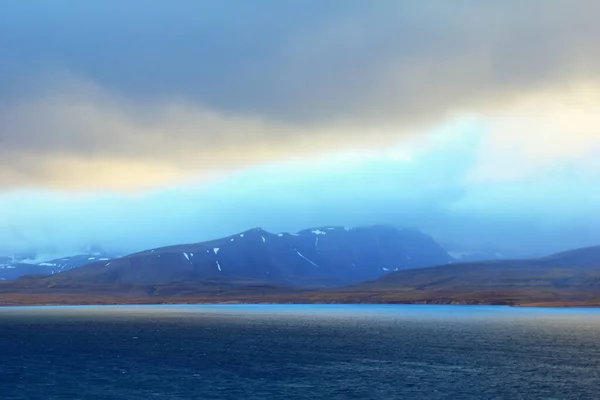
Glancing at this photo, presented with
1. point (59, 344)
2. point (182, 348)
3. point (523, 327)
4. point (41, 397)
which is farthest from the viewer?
point (523, 327)

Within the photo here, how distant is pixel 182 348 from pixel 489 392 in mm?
70235

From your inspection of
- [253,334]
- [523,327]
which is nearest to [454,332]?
[523,327]

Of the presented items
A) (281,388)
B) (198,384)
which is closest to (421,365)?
(281,388)

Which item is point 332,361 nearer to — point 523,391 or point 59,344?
point 523,391

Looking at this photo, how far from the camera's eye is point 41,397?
68125 millimetres

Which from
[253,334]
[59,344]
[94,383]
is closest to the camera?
[94,383]

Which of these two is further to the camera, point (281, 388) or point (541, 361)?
point (541, 361)

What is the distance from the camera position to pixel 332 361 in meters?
98.8

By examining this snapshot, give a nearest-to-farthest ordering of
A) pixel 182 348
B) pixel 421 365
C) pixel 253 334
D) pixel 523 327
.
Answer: pixel 421 365 < pixel 182 348 < pixel 253 334 < pixel 523 327

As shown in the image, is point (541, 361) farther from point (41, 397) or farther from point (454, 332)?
point (41, 397)

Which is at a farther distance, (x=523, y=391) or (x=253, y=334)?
(x=253, y=334)

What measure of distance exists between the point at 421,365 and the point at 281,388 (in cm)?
3019

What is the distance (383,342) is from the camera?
132250 millimetres

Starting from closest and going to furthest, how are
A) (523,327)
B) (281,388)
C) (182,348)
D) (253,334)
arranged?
(281,388)
(182,348)
(253,334)
(523,327)
